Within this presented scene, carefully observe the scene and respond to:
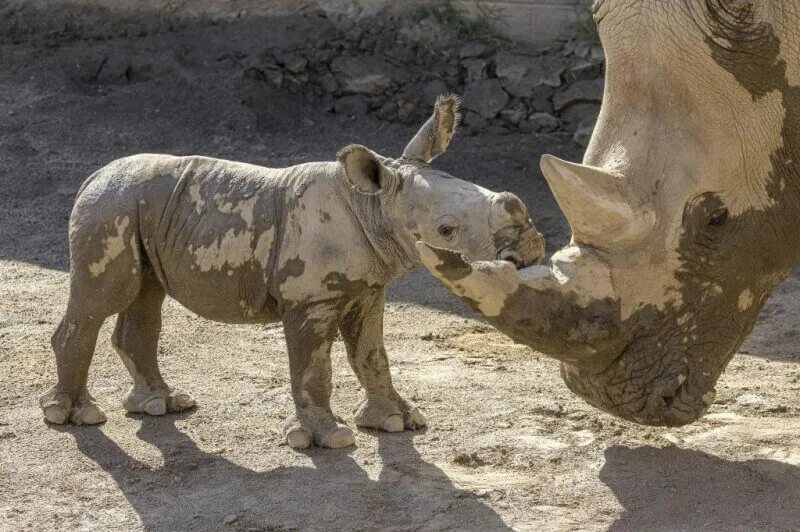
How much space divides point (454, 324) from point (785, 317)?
6.28 feet

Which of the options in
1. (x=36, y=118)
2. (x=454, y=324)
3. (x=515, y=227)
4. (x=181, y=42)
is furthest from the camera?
(x=181, y=42)

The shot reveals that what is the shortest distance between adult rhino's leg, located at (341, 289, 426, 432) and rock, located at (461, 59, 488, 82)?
572 cm

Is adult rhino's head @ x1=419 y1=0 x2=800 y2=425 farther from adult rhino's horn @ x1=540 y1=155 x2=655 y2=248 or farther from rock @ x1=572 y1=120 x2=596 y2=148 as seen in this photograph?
rock @ x1=572 y1=120 x2=596 y2=148

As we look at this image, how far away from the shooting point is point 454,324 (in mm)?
7820

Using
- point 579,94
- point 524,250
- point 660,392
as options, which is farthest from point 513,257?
point 579,94

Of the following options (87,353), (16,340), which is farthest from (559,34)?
(87,353)

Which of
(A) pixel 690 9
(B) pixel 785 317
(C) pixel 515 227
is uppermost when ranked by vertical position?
(A) pixel 690 9

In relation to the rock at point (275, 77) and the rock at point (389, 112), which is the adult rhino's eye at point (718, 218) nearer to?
the rock at point (389, 112)

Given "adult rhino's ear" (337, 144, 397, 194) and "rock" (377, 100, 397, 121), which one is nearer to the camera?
"adult rhino's ear" (337, 144, 397, 194)

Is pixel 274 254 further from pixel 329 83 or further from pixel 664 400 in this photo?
pixel 329 83

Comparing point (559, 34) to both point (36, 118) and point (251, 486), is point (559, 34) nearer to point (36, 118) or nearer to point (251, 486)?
point (36, 118)

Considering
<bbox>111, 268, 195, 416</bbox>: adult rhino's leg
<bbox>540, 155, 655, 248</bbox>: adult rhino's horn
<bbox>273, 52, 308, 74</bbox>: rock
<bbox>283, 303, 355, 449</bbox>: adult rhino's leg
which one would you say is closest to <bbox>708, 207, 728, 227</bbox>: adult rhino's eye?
<bbox>540, 155, 655, 248</bbox>: adult rhino's horn

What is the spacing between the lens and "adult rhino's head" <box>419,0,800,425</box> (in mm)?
4406

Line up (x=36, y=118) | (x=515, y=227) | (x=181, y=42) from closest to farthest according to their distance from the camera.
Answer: (x=515, y=227), (x=36, y=118), (x=181, y=42)
